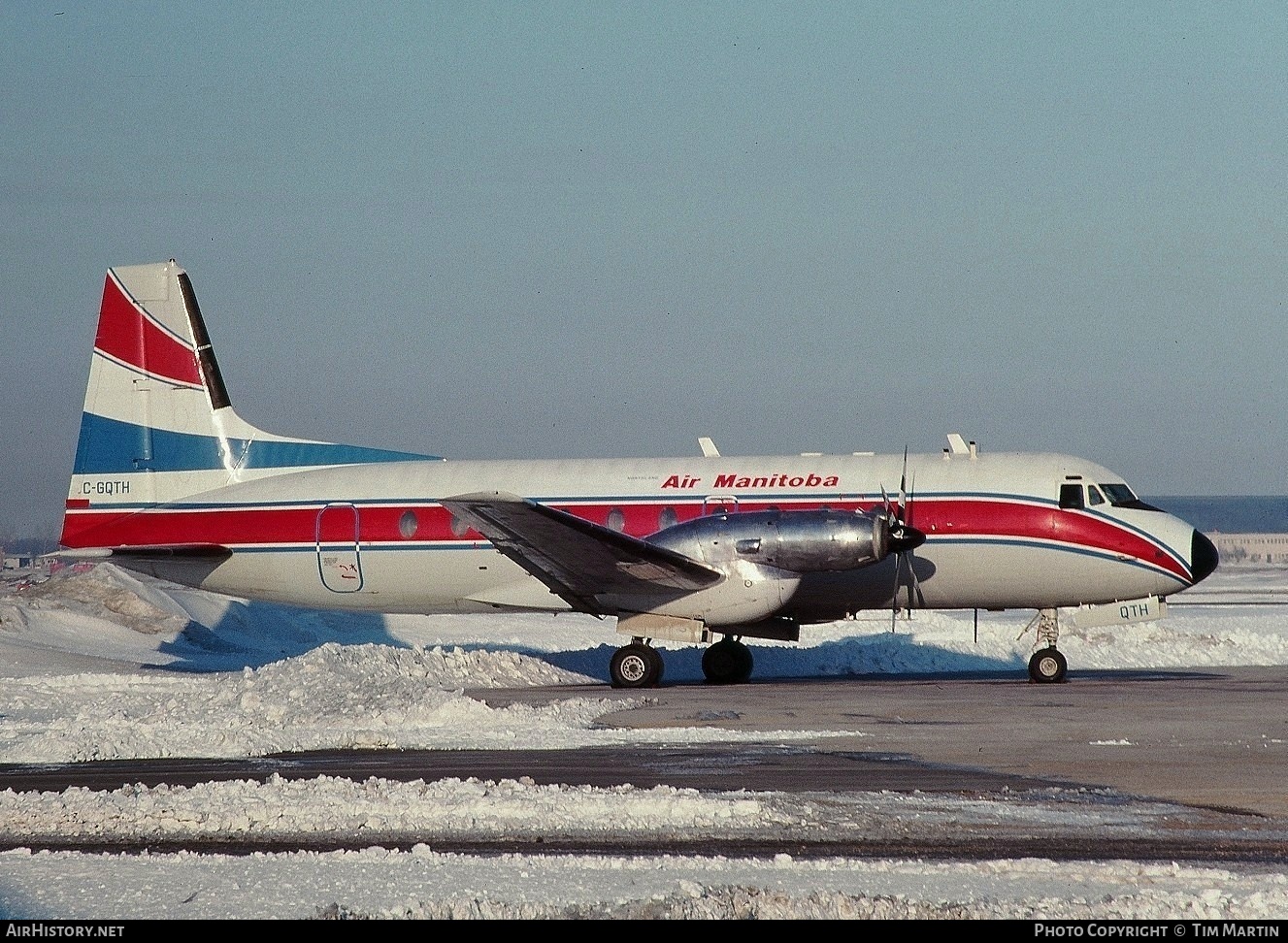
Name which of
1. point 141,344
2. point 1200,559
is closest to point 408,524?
point 141,344

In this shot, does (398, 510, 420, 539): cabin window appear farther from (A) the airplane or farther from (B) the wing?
(B) the wing

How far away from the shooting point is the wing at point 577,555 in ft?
59.8

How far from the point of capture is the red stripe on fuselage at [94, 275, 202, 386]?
23156 mm

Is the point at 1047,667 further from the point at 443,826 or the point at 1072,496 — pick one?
the point at 443,826

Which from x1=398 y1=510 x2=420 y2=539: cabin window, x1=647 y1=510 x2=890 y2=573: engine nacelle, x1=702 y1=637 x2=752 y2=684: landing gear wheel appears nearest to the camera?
x1=647 y1=510 x2=890 y2=573: engine nacelle

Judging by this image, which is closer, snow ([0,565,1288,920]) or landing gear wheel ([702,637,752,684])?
snow ([0,565,1288,920])

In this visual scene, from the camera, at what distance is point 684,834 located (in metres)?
8.76

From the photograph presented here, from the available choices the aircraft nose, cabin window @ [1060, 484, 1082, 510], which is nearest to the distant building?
the aircraft nose

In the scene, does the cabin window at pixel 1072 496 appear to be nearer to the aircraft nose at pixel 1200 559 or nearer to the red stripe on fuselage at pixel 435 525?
the red stripe on fuselage at pixel 435 525

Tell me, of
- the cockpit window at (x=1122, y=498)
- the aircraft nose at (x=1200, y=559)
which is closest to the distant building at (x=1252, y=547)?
the cockpit window at (x=1122, y=498)

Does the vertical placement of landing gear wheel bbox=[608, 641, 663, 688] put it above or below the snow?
above

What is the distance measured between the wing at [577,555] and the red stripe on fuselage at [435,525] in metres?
1.37

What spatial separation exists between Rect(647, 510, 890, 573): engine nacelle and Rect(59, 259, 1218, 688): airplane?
0.09 feet

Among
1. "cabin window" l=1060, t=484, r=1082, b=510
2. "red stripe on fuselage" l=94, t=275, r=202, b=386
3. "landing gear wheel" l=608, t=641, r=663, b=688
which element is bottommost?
"landing gear wheel" l=608, t=641, r=663, b=688
